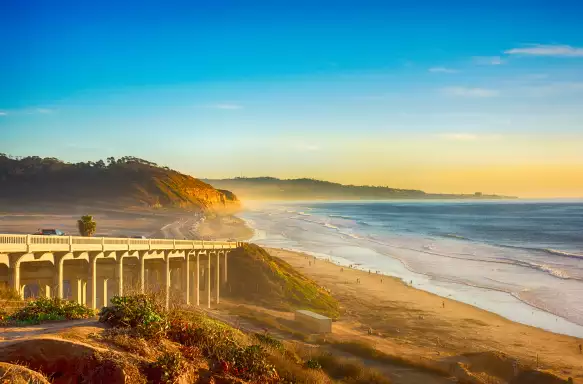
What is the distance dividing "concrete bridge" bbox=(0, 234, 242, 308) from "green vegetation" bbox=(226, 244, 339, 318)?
3.02 meters

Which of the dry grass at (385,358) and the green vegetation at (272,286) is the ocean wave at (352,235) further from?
the dry grass at (385,358)

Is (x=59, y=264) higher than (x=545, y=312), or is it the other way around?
(x=59, y=264)

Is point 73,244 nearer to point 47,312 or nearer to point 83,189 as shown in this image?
point 47,312

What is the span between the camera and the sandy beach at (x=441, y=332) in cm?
3497

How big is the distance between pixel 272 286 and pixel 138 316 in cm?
3665

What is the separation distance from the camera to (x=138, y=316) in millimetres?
14156

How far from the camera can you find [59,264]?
26406 mm

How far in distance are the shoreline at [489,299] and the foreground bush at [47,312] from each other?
127 ft

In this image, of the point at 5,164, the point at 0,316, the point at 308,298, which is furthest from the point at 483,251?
the point at 5,164

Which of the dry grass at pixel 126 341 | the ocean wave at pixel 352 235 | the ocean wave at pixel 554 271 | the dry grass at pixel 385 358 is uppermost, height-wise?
the dry grass at pixel 126 341

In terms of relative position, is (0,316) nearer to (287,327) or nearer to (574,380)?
(287,327)

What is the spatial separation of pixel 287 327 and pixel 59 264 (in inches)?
679

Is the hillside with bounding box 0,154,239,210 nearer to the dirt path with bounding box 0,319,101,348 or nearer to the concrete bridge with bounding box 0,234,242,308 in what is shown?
the concrete bridge with bounding box 0,234,242,308

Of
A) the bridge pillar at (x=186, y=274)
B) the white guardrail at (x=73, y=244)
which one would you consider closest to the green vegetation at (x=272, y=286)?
the bridge pillar at (x=186, y=274)
